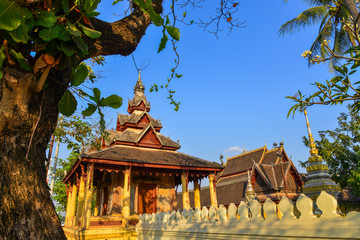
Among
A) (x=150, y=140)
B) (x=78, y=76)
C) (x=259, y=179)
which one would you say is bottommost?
(x=78, y=76)

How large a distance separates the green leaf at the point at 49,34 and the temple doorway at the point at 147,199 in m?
14.0

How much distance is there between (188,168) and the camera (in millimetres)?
13734

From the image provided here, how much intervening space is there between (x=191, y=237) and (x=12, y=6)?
5063 millimetres

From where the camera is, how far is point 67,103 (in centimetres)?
186

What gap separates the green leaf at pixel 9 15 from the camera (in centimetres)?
130

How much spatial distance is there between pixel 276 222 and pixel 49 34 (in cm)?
322

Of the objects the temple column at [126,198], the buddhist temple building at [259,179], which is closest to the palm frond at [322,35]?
the buddhist temple building at [259,179]

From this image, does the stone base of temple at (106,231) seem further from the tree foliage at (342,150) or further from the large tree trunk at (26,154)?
the tree foliage at (342,150)

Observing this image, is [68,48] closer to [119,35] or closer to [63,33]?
[63,33]

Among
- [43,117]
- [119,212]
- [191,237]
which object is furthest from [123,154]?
[43,117]

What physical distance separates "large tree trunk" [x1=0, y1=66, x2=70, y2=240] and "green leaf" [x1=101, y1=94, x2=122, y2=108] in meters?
0.55

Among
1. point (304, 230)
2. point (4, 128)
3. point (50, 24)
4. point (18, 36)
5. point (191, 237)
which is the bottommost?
point (191, 237)

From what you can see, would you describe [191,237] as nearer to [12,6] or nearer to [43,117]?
[43,117]

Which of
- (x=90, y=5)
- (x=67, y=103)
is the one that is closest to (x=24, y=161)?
(x=67, y=103)
